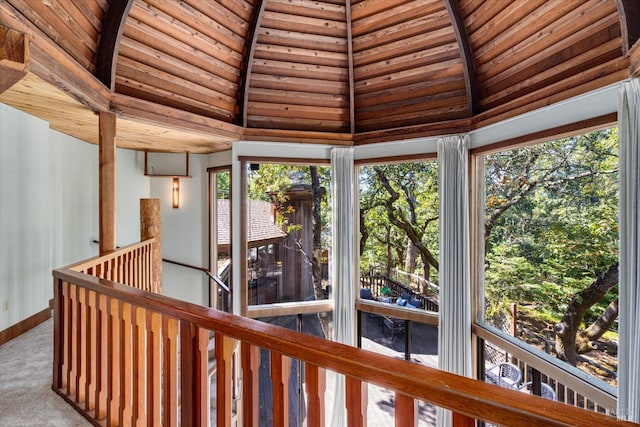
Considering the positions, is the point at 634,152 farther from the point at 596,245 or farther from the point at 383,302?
the point at 383,302

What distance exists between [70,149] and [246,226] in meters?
2.66

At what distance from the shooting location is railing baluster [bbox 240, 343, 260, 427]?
1126mm

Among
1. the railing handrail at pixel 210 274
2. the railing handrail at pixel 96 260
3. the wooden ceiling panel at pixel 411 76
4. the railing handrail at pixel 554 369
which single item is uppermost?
the wooden ceiling panel at pixel 411 76

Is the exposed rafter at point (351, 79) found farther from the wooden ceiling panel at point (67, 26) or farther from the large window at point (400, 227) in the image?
the wooden ceiling panel at point (67, 26)

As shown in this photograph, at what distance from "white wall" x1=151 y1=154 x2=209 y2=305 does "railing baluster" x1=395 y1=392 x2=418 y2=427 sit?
4879 millimetres

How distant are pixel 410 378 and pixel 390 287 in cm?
402

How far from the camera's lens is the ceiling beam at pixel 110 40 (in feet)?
9.66

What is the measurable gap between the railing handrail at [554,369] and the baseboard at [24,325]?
4.98 metres

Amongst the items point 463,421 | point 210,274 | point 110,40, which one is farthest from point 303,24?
point 463,421

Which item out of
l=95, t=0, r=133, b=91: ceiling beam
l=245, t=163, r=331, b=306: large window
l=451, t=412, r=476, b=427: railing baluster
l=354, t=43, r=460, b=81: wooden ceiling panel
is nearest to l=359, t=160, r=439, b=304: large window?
l=245, t=163, r=331, b=306: large window

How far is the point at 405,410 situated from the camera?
0.89 m

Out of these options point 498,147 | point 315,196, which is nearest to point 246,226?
point 315,196

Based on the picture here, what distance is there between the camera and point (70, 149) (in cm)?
438

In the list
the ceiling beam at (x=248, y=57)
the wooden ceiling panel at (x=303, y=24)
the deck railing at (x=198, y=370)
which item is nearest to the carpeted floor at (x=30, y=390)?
the deck railing at (x=198, y=370)
